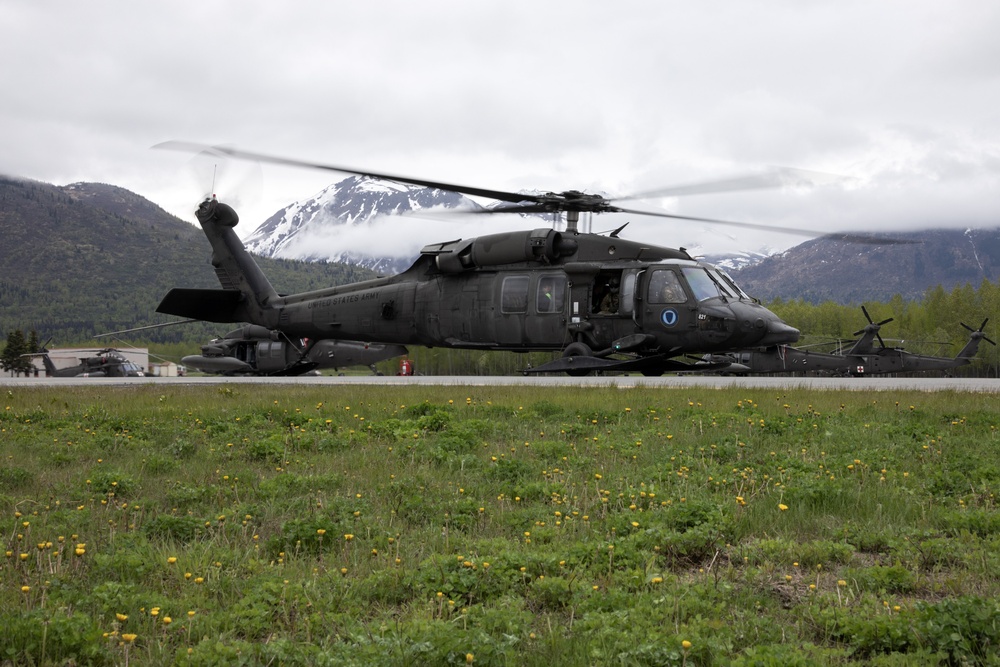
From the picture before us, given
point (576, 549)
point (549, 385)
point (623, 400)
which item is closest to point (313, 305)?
point (549, 385)

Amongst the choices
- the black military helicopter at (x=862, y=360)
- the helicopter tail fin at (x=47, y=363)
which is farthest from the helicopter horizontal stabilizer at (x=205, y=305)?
the helicopter tail fin at (x=47, y=363)

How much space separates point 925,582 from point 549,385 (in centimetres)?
1382

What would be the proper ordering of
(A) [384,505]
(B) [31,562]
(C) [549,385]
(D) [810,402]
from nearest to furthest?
(B) [31,562] < (A) [384,505] < (D) [810,402] < (C) [549,385]

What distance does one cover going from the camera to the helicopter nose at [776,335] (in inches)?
883

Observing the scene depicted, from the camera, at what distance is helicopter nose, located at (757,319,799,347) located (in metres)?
22.4

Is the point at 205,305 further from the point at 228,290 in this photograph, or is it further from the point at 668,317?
the point at 668,317

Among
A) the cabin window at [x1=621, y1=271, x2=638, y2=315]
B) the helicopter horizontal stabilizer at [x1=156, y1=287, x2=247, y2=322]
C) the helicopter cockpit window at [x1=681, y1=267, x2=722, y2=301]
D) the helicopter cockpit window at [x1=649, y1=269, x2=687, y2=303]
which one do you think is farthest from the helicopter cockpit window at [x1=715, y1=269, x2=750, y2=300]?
the helicopter horizontal stabilizer at [x1=156, y1=287, x2=247, y2=322]

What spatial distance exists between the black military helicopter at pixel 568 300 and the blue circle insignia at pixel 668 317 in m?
0.03

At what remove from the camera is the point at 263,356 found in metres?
44.5

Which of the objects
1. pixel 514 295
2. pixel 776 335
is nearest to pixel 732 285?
pixel 776 335

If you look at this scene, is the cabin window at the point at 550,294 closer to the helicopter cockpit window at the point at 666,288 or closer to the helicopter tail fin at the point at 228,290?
the helicopter cockpit window at the point at 666,288

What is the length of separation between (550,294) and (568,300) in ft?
1.95

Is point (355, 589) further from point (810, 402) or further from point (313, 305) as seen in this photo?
point (313, 305)

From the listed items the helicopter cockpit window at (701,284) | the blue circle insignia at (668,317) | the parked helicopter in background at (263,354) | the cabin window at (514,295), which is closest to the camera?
the blue circle insignia at (668,317)
